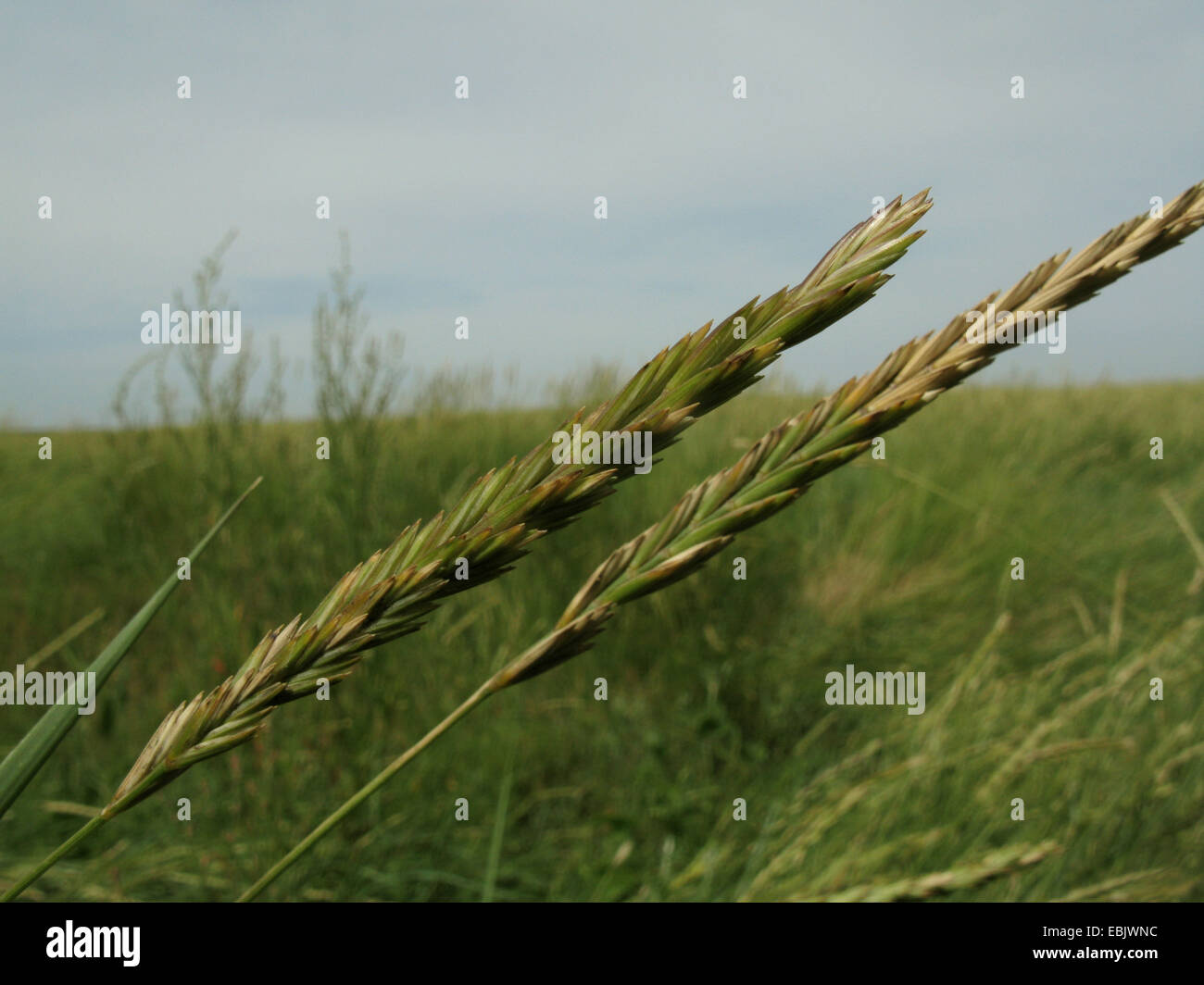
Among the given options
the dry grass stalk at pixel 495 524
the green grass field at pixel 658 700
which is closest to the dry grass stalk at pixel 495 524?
the dry grass stalk at pixel 495 524

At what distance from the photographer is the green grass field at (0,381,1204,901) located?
1548mm

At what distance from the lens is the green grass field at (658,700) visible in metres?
1.55

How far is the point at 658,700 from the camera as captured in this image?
288 cm

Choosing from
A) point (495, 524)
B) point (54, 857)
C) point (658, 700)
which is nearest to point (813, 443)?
point (495, 524)

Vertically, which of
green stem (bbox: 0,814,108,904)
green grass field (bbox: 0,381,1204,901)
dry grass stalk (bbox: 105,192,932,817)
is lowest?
green grass field (bbox: 0,381,1204,901)

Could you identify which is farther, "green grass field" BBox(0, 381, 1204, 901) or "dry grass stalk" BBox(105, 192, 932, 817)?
"green grass field" BBox(0, 381, 1204, 901)

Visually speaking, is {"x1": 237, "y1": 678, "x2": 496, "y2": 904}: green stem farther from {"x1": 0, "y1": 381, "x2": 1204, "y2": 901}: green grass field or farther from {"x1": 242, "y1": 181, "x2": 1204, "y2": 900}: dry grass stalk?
{"x1": 0, "y1": 381, "x2": 1204, "y2": 901}: green grass field

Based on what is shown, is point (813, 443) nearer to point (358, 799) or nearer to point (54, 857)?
point (358, 799)

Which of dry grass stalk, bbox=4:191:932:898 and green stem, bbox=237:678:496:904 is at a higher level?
dry grass stalk, bbox=4:191:932:898

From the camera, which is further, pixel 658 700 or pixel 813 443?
pixel 658 700

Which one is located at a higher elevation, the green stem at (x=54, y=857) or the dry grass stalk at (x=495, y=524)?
the dry grass stalk at (x=495, y=524)

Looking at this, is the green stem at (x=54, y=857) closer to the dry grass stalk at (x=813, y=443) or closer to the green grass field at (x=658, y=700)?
the dry grass stalk at (x=813, y=443)

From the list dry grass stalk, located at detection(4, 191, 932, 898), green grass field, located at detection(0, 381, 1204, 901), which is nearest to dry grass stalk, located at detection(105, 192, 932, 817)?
dry grass stalk, located at detection(4, 191, 932, 898)
